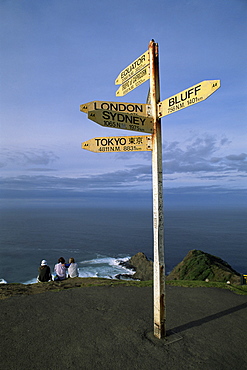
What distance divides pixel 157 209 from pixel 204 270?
66.2 feet

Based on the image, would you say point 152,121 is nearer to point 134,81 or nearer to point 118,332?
point 134,81

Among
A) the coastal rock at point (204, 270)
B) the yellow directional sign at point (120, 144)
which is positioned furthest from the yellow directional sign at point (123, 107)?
the coastal rock at point (204, 270)

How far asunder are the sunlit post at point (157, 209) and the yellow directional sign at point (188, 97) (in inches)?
10.2

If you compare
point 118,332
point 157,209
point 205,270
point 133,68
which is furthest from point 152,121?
point 205,270

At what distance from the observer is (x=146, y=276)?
121 ft

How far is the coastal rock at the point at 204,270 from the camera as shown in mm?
20087

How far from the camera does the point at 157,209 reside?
4957 millimetres

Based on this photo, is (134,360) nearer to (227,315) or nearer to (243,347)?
(243,347)

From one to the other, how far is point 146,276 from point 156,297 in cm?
3413

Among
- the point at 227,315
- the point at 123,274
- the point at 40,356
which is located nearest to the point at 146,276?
the point at 123,274

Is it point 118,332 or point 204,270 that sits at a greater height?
point 118,332

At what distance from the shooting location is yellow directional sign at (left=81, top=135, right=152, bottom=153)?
5.34 metres

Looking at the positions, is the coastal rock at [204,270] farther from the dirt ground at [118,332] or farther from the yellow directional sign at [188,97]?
the yellow directional sign at [188,97]

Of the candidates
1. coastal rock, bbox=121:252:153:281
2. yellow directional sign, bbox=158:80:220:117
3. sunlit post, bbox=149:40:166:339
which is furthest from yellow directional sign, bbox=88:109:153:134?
coastal rock, bbox=121:252:153:281
